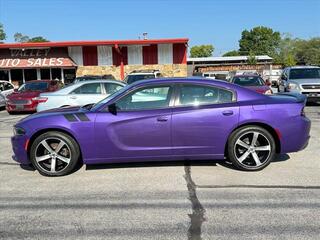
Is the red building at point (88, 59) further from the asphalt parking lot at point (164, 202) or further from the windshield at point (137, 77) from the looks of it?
the asphalt parking lot at point (164, 202)

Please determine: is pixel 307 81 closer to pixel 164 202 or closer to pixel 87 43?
pixel 164 202

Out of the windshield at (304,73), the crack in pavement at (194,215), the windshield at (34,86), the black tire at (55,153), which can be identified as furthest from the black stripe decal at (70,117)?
the windshield at (304,73)

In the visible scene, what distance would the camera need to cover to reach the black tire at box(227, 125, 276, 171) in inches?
252

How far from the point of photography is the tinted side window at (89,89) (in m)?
12.7

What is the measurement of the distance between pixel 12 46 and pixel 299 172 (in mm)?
27994

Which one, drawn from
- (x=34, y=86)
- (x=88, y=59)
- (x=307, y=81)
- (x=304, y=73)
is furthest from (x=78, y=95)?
(x=88, y=59)

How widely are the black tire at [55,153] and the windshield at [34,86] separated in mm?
12587

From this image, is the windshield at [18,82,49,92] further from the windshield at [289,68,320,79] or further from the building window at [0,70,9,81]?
the building window at [0,70,9,81]

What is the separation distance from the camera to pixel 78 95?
12594 mm

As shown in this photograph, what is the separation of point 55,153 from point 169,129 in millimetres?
1780

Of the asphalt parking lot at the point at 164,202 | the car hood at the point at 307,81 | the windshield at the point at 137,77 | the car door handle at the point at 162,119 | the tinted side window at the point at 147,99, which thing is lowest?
the asphalt parking lot at the point at 164,202

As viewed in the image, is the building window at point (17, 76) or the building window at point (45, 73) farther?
the building window at point (17, 76)

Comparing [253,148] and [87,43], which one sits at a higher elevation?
[87,43]

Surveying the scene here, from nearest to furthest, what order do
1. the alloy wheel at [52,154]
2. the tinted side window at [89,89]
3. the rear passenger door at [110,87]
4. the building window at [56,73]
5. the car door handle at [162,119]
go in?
the car door handle at [162,119] < the alloy wheel at [52,154] < the tinted side window at [89,89] < the rear passenger door at [110,87] < the building window at [56,73]
